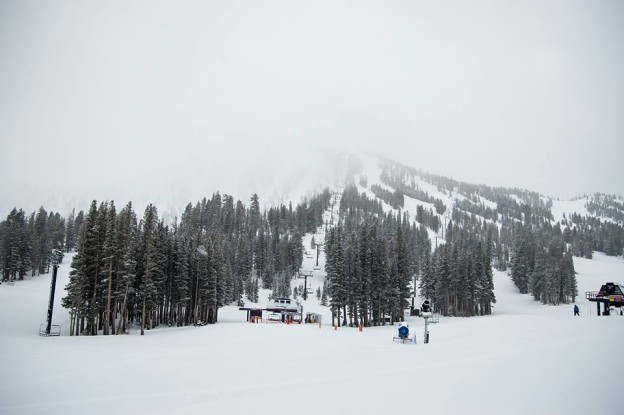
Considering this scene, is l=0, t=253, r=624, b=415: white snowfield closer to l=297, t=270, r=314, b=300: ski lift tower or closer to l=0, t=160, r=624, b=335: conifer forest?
l=0, t=160, r=624, b=335: conifer forest

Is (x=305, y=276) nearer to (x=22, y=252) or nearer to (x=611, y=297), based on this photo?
(x=22, y=252)

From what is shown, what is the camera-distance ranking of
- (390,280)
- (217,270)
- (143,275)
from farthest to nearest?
→ (217,270)
(390,280)
(143,275)

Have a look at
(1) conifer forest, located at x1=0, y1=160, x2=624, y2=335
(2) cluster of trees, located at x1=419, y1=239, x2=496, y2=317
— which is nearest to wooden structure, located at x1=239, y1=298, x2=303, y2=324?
(1) conifer forest, located at x1=0, y1=160, x2=624, y2=335

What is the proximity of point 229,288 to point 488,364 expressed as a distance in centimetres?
A: 7906

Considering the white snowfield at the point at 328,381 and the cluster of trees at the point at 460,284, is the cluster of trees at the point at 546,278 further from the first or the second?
the white snowfield at the point at 328,381

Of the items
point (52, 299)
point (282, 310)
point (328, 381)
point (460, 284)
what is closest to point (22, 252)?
point (52, 299)

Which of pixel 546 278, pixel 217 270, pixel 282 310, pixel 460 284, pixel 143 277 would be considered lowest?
pixel 282 310

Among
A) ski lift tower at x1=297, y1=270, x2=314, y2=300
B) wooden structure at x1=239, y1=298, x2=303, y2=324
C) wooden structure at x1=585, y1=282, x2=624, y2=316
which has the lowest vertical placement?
wooden structure at x1=239, y1=298, x2=303, y2=324

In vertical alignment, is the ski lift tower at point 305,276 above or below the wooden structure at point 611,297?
below

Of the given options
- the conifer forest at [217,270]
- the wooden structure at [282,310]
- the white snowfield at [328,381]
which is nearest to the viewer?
the white snowfield at [328,381]

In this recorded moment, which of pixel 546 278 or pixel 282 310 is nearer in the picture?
pixel 282 310

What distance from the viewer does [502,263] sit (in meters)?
148

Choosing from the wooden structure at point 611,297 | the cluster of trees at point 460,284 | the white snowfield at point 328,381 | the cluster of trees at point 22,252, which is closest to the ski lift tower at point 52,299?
the white snowfield at point 328,381

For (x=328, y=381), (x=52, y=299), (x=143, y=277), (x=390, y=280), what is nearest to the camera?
(x=328, y=381)
